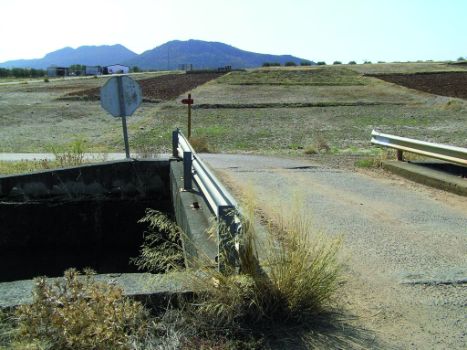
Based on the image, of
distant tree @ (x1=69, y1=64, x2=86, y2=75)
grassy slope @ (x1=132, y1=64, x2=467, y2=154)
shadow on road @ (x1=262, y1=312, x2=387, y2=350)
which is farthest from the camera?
distant tree @ (x1=69, y1=64, x2=86, y2=75)

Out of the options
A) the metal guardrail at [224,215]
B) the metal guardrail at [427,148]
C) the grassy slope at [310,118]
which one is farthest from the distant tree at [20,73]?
the metal guardrail at [224,215]

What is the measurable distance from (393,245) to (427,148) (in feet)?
16.0

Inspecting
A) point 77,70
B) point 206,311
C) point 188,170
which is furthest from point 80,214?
point 77,70

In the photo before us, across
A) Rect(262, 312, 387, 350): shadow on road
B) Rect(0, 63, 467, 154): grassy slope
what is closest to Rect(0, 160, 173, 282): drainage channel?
Rect(262, 312, 387, 350): shadow on road

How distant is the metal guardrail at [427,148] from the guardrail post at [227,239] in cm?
626

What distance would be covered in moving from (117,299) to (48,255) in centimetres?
597

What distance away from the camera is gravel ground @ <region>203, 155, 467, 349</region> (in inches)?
168

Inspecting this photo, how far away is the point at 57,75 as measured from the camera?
11038 cm

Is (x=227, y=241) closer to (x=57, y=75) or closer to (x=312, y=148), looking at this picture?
(x=312, y=148)

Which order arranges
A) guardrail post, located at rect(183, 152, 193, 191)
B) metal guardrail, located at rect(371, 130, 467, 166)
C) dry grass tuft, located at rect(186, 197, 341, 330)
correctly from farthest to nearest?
metal guardrail, located at rect(371, 130, 467, 166) → guardrail post, located at rect(183, 152, 193, 191) → dry grass tuft, located at rect(186, 197, 341, 330)

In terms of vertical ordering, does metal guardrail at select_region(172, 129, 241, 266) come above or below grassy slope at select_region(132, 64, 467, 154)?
above

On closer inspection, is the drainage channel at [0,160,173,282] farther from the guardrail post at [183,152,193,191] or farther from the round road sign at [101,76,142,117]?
the guardrail post at [183,152,193,191]

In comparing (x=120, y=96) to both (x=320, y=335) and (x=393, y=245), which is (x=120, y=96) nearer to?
(x=393, y=245)

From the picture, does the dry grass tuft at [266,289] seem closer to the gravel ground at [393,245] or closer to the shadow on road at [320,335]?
the shadow on road at [320,335]
